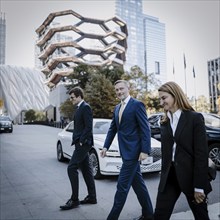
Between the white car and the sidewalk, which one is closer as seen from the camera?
the sidewalk

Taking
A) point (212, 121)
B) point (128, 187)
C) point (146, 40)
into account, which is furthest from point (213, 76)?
point (146, 40)

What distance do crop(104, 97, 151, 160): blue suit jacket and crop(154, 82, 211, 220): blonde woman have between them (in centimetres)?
84

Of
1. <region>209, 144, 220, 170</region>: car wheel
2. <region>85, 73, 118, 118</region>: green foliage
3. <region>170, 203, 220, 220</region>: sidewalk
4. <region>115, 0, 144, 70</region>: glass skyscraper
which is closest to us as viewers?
<region>170, 203, 220, 220</region>: sidewalk

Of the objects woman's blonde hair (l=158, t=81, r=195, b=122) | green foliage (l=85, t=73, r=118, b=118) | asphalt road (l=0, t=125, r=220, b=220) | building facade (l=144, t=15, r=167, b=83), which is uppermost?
building facade (l=144, t=15, r=167, b=83)

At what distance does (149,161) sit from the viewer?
6281mm

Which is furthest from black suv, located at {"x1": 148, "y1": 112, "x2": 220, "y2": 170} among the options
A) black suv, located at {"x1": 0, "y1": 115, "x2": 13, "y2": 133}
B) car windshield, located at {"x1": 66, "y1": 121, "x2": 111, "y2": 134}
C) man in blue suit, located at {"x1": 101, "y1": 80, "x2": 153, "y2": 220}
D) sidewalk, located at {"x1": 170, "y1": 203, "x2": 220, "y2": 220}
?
black suv, located at {"x1": 0, "y1": 115, "x2": 13, "y2": 133}

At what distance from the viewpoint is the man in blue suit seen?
3160mm

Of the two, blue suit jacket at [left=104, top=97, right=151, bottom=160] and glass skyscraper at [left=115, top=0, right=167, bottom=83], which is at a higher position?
glass skyscraper at [left=115, top=0, right=167, bottom=83]

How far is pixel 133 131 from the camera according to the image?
3344 mm

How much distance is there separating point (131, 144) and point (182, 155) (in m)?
1.10

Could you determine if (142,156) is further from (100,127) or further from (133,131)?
(100,127)

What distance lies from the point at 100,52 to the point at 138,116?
60.2 metres

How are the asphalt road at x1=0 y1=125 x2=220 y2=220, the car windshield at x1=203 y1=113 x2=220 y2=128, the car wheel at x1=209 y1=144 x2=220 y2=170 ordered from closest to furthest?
1. the asphalt road at x1=0 y1=125 x2=220 y2=220
2. the car wheel at x1=209 y1=144 x2=220 y2=170
3. the car windshield at x1=203 y1=113 x2=220 y2=128

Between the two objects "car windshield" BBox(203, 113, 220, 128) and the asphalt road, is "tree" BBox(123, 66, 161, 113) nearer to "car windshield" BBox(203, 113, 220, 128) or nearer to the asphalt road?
"car windshield" BBox(203, 113, 220, 128)
